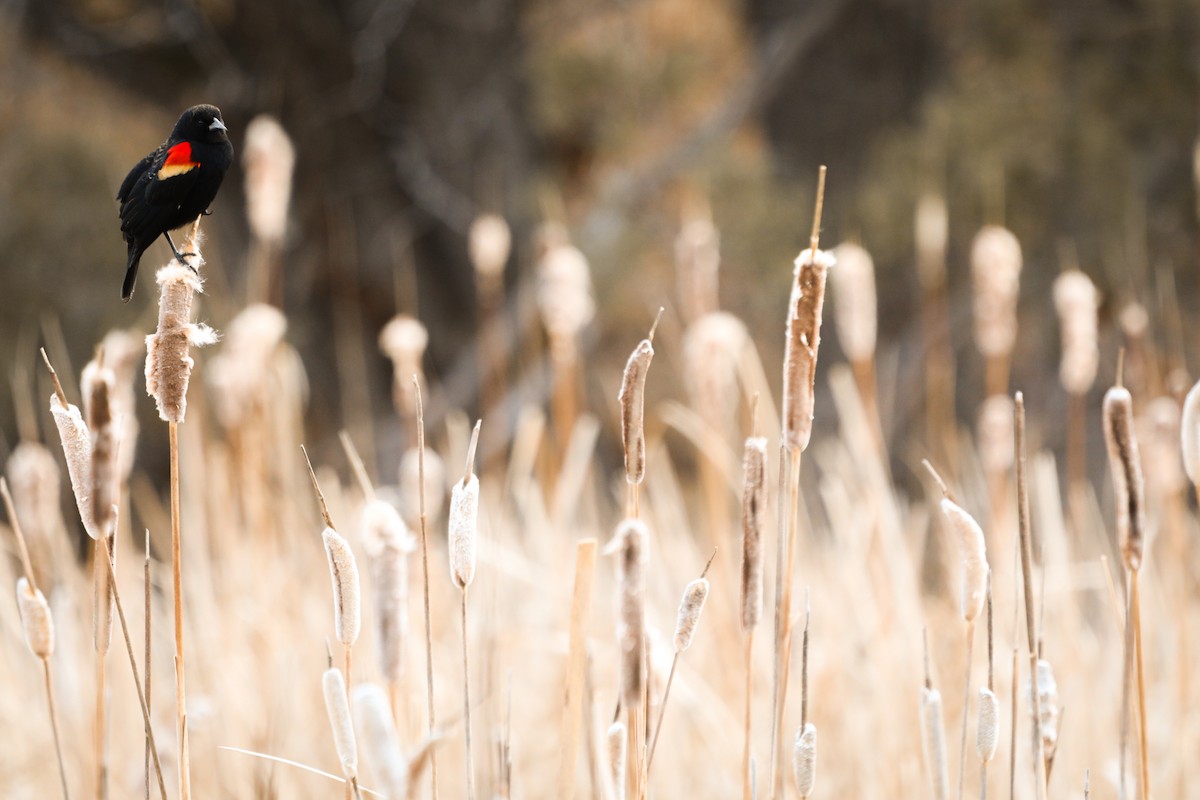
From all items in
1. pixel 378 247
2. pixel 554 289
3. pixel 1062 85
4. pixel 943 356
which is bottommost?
pixel 554 289

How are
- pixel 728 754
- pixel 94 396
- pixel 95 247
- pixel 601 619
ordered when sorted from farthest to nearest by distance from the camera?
pixel 95 247 → pixel 601 619 → pixel 728 754 → pixel 94 396

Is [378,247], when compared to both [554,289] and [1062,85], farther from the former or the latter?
[554,289]

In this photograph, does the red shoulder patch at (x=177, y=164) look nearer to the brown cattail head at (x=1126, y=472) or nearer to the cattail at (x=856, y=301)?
the brown cattail head at (x=1126, y=472)

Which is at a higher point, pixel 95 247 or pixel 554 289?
pixel 95 247

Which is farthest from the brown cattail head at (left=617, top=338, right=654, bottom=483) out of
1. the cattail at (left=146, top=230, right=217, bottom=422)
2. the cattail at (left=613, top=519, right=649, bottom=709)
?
the cattail at (left=146, top=230, right=217, bottom=422)

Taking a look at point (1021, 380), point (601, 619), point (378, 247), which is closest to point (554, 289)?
point (601, 619)

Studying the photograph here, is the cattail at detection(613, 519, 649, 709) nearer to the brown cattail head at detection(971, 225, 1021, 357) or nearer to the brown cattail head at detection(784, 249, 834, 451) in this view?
the brown cattail head at detection(784, 249, 834, 451)

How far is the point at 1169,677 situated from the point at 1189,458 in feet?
2.59

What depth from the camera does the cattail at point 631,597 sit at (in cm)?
35

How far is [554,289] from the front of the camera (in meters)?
1.09

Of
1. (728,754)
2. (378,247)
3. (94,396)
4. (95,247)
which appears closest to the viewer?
(94,396)

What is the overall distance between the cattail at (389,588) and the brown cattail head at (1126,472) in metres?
0.26

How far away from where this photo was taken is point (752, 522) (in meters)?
0.40

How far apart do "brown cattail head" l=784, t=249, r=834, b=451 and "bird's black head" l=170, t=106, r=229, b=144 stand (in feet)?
0.68
